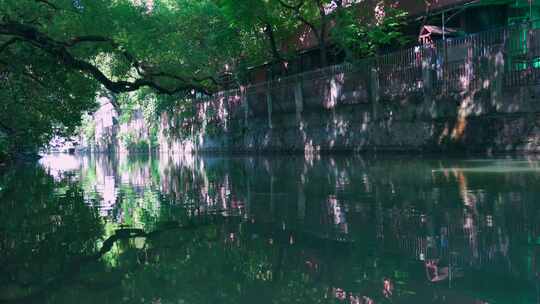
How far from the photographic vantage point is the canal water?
13.5 ft

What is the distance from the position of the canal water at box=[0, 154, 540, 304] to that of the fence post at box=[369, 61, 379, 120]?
13.4m

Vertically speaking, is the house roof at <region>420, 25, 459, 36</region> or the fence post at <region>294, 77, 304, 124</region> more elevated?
the house roof at <region>420, 25, 459, 36</region>

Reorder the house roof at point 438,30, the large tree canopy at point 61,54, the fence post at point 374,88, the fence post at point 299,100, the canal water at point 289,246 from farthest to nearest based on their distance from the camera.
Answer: the fence post at point 299,100
the fence post at point 374,88
the house roof at point 438,30
the large tree canopy at point 61,54
the canal water at point 289,246

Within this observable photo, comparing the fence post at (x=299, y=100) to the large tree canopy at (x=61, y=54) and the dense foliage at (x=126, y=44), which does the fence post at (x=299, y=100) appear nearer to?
the dense foliage at (x=126, y=44)

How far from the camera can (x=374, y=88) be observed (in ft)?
79.0

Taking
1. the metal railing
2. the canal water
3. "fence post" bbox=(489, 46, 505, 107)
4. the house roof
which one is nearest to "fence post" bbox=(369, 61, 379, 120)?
the metal railing

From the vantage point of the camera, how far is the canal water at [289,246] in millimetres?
4129

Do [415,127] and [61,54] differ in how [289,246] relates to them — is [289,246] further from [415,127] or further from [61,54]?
[415,127]

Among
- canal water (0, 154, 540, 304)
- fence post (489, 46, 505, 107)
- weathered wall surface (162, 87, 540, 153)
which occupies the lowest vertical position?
canal water (0, 154, 540, 304)

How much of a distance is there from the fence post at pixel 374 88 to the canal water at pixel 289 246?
13.4 meters

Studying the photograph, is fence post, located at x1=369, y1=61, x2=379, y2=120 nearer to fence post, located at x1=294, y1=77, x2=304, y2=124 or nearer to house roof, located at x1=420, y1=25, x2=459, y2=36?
house roof, located at x1=420, y1=25, x2=459, y2=36

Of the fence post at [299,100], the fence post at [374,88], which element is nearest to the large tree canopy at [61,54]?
the fence post at [299,100]

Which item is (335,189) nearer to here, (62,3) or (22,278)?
(22,278)

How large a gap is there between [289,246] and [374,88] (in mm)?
19253
